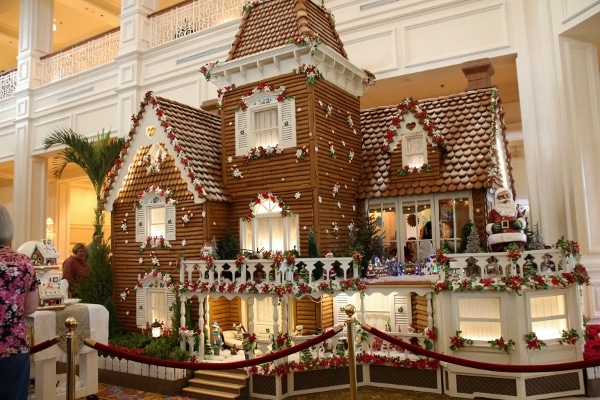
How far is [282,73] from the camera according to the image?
11273mm

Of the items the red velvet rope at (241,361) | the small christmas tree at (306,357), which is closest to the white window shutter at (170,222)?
the small christmas tree at (306,357)

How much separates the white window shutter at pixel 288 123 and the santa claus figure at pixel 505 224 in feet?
14.4

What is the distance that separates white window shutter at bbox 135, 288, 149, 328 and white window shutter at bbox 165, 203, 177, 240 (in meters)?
1.51

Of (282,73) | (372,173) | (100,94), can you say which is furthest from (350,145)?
(100,94)

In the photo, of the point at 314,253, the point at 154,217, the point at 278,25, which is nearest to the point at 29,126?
the point at 154,217

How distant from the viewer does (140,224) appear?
39.9ft

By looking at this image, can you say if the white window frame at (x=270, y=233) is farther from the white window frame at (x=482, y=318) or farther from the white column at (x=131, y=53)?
the white column at (x=131, y=53)

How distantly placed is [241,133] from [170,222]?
2668 millimetres

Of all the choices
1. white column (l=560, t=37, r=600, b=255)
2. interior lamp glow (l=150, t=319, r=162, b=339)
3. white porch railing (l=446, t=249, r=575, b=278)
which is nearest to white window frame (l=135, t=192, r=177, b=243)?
interior lamp glow (l=150, t=319, r=162, b=339)

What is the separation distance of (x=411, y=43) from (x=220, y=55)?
20.2ft

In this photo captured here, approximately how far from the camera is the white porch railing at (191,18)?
1619 cm

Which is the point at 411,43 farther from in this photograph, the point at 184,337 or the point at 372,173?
the point at 184,337

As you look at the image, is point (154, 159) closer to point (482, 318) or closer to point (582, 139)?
point (482, 318)

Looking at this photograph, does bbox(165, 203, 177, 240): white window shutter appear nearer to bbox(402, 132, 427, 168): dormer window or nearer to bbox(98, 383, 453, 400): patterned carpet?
bbox(98, 383, 453, 400): patterned carpet
